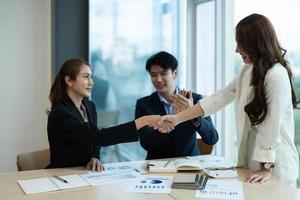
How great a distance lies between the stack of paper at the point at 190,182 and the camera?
1638 mm

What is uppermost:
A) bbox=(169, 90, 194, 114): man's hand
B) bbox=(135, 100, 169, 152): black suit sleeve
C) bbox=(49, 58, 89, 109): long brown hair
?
bbox=(49, 58, 89, 109): long brown hair

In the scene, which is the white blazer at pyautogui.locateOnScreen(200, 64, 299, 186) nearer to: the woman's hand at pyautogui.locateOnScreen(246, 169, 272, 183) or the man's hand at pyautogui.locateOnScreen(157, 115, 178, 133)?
the woman's hand at pyautogui.locateOnScreen(246, 169, 272, 183)

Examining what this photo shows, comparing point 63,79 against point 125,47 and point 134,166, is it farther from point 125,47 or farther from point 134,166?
point 125,47

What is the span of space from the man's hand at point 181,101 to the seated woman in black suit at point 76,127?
0.71ft

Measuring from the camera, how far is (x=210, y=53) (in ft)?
11.1

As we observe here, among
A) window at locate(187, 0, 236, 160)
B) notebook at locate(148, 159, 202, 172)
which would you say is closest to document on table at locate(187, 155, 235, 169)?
notebook at locate(148, 159, 202, 172)

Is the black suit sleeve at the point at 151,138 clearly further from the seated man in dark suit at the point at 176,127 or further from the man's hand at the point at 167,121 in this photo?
the man's hand at the point at 167,121

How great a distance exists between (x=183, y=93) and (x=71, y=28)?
4.03ft

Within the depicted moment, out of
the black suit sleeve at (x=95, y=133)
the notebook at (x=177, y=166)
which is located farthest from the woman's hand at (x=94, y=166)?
the notebook at (x=177, y=166)

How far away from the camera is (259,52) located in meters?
1.79

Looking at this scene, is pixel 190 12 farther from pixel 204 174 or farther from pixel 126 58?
pixel 204 174

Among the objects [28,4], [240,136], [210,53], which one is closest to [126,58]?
[210,53]

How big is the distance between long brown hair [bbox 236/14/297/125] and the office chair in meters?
1.36

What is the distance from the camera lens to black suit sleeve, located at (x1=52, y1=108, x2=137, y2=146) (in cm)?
198
